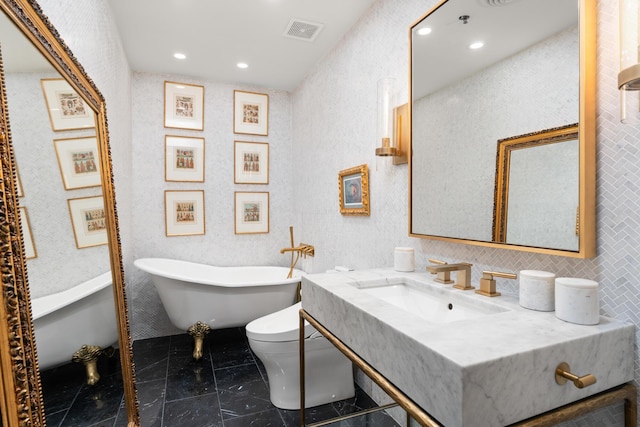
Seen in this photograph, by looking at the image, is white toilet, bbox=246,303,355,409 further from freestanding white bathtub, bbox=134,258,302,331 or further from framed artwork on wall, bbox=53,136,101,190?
framed artwork on wall, bbox=53,136,101,190

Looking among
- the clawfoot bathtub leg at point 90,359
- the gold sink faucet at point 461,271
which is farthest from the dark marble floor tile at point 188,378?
the gold sink faucet at point 461,271

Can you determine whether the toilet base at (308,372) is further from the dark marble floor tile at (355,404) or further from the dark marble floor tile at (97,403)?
the dark marble floor tile at (97,403)

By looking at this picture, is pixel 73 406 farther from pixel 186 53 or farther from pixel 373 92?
pixel 186 53

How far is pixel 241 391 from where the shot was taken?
2148mm

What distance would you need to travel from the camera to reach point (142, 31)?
2.36m

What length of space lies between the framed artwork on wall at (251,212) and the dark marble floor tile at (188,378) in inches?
50.1

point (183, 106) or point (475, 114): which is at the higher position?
point (183, 106)

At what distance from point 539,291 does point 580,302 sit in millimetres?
124

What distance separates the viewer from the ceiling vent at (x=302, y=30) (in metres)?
2.26

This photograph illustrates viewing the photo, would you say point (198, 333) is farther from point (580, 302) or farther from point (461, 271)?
point (580, 302)

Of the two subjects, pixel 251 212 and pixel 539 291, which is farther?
pixel 251 212

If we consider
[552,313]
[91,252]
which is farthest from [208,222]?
[552,313]

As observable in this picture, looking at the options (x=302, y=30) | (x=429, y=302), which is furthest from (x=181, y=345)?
(x=302, y=30)

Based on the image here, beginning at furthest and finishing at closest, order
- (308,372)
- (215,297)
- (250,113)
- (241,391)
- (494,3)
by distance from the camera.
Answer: (250,113) → (215,297) → (241,391) → (308,372) → (494,3)
